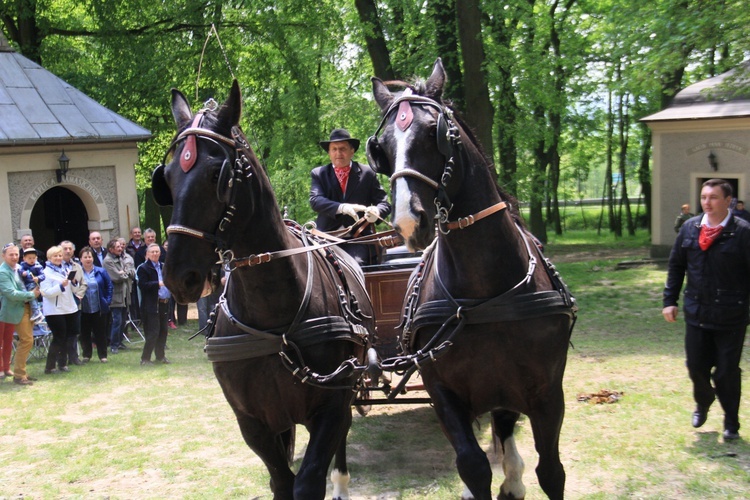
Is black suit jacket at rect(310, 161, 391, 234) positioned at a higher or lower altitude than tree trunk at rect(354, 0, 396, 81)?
lower

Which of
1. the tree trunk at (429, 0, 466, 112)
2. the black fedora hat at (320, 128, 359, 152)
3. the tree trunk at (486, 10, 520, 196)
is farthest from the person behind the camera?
the tree trunk at (486, 10, 520, 196)

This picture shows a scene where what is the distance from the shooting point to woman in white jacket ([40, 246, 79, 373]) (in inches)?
426

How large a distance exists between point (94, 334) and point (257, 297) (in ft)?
28.7

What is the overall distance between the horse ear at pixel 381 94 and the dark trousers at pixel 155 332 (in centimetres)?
823

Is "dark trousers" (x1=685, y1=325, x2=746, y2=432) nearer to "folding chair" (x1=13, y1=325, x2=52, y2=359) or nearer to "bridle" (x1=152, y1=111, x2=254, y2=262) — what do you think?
"bridle" (x1=152, y1=111, x2=254, y2=262)

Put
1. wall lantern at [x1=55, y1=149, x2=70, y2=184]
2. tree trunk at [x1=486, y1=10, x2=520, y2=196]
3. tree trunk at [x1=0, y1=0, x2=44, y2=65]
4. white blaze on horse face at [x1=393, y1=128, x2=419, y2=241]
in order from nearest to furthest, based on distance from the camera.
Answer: white blaze on horse face at [x1=393, y1=128, x2=419, y2=241]
wall lantern at [x1=55, y1=149, x2=70, y2=184]
tree trunk at [x1=486, y1=10, x2=520, y2=196]
tree trunk at [x1=0, y1=0, x2=44, y2=65]

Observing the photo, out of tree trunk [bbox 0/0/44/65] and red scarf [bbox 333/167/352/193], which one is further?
tree trunk [bbox 0/0/44/65]

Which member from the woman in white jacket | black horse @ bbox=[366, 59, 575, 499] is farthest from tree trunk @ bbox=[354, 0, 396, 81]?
black horse @ bbox=[366, 59, 575, 499]

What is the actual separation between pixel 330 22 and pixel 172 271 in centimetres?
1588

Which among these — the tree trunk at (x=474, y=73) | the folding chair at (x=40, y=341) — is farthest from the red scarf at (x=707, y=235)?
the folding chair at (x=40, y=341)

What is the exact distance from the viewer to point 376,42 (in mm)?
16953

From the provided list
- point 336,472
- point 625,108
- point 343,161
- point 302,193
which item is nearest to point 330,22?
point 302,193

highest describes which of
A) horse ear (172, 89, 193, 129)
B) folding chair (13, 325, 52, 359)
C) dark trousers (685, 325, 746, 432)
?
horse ear (172, 89, 193, 129)

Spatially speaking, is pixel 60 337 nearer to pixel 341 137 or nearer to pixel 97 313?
pixel 97 313
